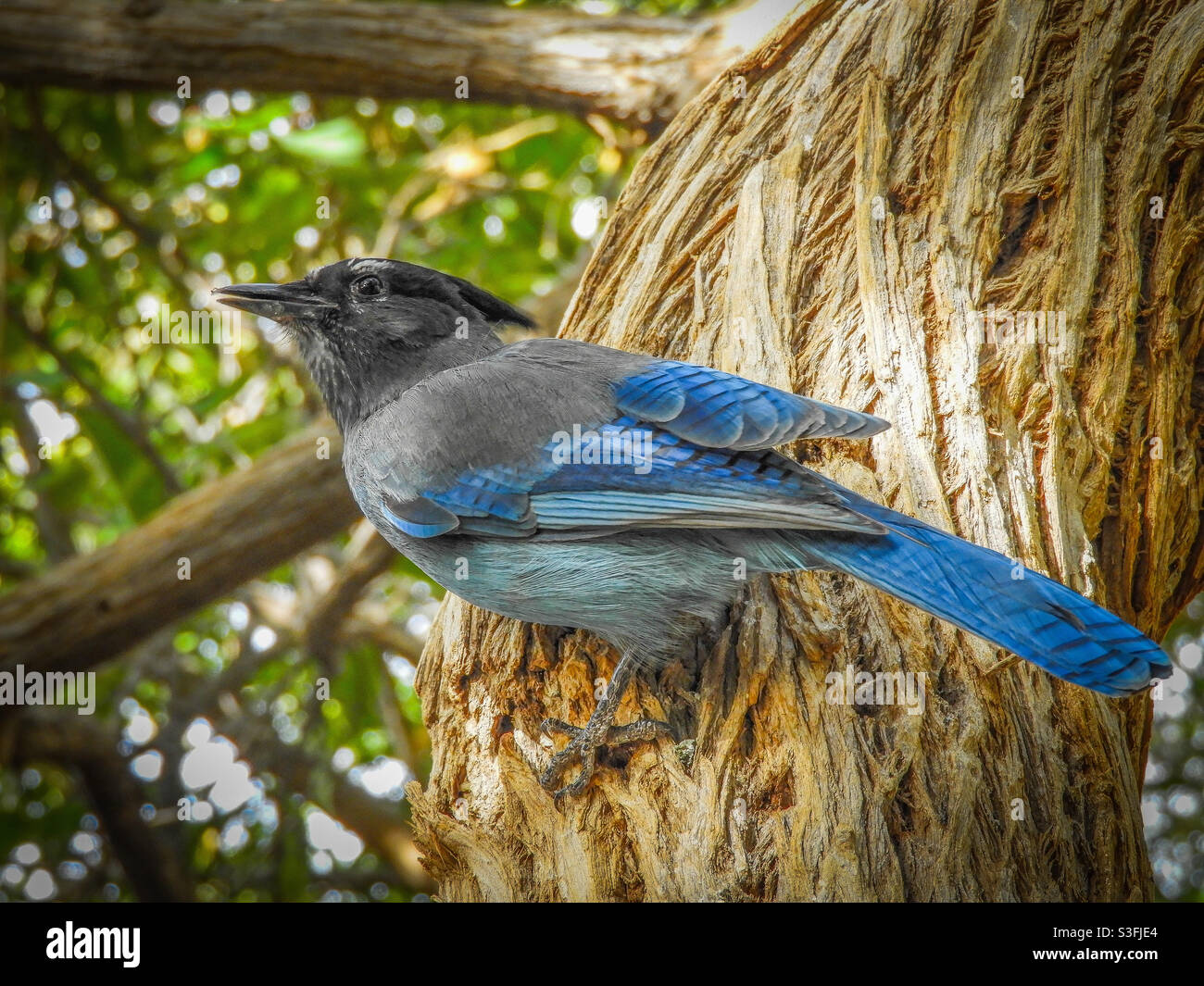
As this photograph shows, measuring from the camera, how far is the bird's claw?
2604 mm

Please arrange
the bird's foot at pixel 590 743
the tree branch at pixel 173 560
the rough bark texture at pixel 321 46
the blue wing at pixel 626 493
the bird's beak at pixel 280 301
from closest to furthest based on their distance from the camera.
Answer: the blue wing at pixel 626 493, the bird's foot at pixel 590 743, the bird's beak at pixel 280 301, the tree branch at pixel 173 560, the rough bark texture at pixel 321 46

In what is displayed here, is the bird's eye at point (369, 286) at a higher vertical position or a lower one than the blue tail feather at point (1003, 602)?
higher

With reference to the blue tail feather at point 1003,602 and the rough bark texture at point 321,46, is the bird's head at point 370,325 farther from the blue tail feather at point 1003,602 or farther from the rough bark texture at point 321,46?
the rough bark texture at point 321,46

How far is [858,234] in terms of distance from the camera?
10.0 feet

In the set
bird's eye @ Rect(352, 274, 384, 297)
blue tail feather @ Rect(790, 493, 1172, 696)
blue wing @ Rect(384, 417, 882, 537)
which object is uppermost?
bird's eye @ Rect(352, 274, 384, 297)

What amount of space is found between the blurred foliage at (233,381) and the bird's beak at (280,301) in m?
1.48

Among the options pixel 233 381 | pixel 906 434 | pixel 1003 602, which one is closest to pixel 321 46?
pixel 233 381

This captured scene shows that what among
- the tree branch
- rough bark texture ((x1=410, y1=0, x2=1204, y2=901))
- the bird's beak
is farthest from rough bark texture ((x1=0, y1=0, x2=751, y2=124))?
the bird's beak

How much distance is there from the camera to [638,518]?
2.60m

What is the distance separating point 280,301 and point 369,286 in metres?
0.25

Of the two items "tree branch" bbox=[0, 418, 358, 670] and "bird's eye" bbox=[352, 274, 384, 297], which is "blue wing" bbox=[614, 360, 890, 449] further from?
"tree branch" bbox=[0, 418, 358, 670]

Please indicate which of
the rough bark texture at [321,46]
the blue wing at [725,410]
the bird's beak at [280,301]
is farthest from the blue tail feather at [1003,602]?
the rough bark texture at [321,46]

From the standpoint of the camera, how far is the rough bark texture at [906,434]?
2375 mm
